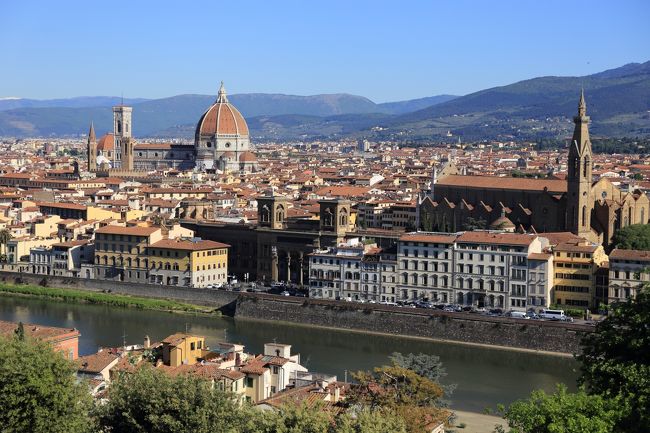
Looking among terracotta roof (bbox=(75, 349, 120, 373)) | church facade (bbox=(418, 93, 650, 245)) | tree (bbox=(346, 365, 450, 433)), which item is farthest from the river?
church facade (bbox=(418, 93, 650, 245))

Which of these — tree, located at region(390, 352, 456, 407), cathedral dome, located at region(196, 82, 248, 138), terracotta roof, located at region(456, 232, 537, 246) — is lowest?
tree, located at region(390, 352, 456, 407)

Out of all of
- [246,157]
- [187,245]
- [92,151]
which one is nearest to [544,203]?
[187,245]

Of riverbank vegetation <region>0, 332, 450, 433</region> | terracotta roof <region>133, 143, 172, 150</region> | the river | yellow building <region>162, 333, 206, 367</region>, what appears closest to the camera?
riverbank vegetation <region>0, 332, 450, 433</region>

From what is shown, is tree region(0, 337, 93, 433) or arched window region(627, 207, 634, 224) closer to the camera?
tree region(0, 337, 93, 433)

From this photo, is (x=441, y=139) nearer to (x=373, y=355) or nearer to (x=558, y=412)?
(x=373, y=355)

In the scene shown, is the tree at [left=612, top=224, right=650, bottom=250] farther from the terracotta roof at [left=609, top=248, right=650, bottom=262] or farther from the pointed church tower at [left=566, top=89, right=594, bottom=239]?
the terracotta roof at [left=609, top=248, right=650, bottom=262]

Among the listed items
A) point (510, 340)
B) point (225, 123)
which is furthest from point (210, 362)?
point (225, 123)

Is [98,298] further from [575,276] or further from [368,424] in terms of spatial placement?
[368,424]

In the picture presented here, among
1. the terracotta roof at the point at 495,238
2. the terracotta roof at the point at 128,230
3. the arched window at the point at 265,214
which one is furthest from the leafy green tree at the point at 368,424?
the arched window at the point at 265,214
